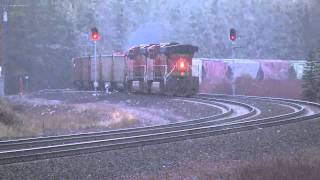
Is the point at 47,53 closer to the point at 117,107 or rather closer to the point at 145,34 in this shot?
the point at 145,34

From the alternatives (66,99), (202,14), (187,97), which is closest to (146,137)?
(187,97)

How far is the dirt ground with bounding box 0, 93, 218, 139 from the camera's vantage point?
20891mm

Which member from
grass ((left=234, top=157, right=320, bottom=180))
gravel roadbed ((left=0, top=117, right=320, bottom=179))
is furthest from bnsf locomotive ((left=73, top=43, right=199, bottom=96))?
grass ((left=234, top=157, right=320, bottom=180))

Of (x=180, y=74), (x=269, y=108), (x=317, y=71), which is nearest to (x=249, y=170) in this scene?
(x=269, y=108)

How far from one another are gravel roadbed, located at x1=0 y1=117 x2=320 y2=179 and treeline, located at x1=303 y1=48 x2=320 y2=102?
15212mm

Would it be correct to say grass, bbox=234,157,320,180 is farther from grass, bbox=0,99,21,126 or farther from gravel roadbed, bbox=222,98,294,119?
grass, bbox=0,99,21,126

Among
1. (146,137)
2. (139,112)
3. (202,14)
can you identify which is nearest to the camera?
(146,137)

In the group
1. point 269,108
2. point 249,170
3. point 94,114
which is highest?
point 249,170

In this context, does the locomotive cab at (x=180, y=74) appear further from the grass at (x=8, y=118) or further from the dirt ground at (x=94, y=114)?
the grass at (x=8, y=118)

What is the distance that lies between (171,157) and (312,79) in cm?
2071

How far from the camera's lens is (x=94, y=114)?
25359 mm

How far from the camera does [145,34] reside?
65625mm

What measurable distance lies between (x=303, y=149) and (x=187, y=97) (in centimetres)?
1890

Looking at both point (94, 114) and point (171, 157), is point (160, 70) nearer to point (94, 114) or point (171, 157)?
point (94, 114)
